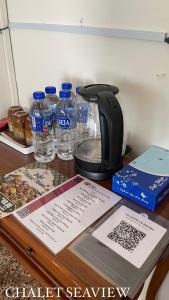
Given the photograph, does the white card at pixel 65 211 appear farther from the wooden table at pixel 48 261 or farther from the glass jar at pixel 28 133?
the glass jar at pixel 28 133

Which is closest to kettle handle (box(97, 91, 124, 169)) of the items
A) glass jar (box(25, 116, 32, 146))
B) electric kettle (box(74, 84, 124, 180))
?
electric kettle (box(74, 84, 124, 180))

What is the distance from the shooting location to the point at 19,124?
42.9 inches

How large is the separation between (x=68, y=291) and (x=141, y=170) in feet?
1.28

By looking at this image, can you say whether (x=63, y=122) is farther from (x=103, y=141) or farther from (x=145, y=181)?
(x=145, y=181)

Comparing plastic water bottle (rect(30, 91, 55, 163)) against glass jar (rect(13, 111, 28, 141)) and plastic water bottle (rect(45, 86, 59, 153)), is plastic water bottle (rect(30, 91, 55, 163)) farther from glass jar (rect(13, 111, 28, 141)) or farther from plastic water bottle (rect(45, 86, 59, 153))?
glass jar (rect(13, 111, 28, 141))

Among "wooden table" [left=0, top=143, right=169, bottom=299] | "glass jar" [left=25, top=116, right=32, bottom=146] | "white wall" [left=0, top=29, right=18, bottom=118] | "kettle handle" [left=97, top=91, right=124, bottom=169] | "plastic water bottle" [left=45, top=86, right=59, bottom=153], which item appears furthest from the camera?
"white wall" [left=0, top=29, right=18, bottom=118]

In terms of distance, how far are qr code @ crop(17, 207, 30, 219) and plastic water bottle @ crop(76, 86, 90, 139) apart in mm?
401

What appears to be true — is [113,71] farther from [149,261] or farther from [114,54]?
[149,261]

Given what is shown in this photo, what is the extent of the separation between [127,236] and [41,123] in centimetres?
49

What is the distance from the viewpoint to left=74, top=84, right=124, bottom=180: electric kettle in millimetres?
685

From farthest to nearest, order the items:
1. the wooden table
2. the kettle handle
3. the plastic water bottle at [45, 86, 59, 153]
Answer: the plastic water bottle at [45, 86, 59, 153] → the kettle handle → the wooden table

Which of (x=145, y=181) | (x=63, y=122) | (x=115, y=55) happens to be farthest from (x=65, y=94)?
(x=145, y=181)

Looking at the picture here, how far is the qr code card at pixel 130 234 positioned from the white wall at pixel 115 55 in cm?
34

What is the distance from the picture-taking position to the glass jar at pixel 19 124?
1.08 metres
